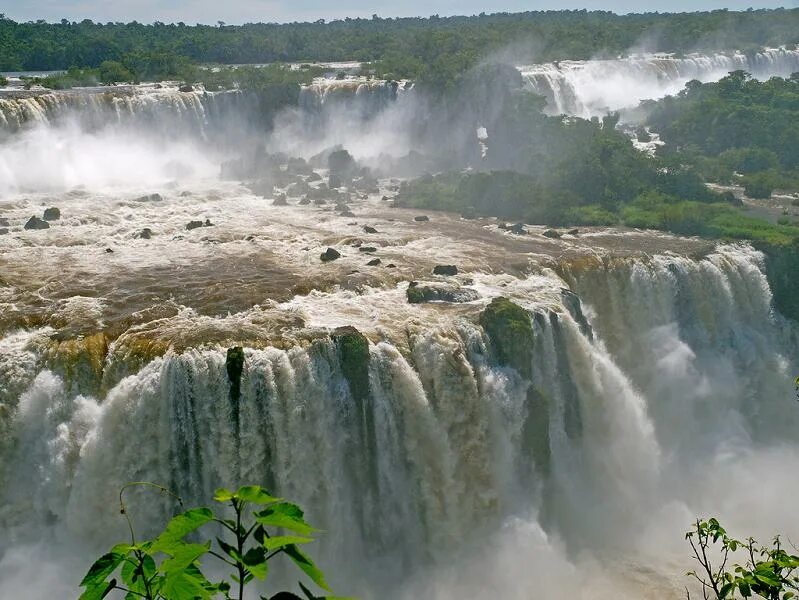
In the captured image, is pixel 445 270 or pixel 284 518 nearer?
pixel 284 518

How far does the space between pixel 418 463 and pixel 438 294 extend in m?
4.11

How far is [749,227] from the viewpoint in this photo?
81.9ft

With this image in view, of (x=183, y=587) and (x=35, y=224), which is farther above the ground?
(x=183, y=587)

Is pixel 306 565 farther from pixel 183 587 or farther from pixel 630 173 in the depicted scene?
pixel 630 173

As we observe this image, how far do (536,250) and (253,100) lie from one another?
21.9 m

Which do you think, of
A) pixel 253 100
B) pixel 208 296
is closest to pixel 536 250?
pixel 208 296

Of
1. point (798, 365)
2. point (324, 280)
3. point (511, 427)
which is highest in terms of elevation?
point (324, 280)

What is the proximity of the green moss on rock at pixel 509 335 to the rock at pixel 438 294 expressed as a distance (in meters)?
1.33

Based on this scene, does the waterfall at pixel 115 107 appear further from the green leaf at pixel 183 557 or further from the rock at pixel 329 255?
the green leaf at pixel 183 557

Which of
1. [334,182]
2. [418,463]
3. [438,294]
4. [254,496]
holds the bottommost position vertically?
[418,463]

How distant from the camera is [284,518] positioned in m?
2.63

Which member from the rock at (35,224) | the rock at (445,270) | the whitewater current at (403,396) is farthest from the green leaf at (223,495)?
the rock at (35,224)

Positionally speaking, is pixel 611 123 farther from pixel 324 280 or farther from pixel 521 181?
pixel 324 280

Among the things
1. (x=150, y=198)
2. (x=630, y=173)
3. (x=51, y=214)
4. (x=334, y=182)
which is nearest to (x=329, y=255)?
(x=51, y=214)
